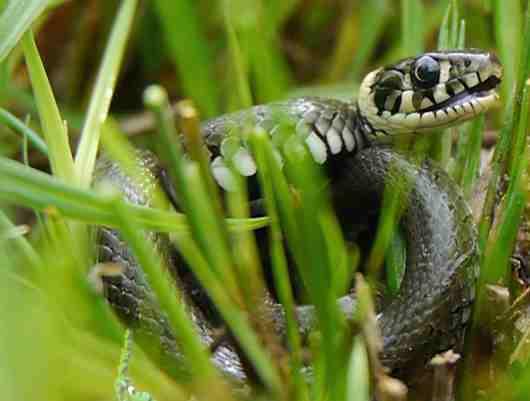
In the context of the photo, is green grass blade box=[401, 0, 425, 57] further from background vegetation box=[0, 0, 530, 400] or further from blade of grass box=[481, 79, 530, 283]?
blade of grass box=[481, 79, 530, 283]

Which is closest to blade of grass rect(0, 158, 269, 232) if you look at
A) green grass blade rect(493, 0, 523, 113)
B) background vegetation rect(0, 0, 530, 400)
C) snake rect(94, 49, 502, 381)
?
background vegetation rect(0, 0, 530, 400)

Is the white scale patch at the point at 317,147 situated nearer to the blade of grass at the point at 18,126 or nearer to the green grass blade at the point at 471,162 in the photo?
the green grass blade at the point at 471,162

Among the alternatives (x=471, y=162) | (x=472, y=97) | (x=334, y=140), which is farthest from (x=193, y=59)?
(x=471, y=162)

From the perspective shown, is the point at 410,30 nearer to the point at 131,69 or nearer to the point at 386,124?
the point at 386,124

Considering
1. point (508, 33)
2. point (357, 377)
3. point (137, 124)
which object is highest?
point (508, 33)

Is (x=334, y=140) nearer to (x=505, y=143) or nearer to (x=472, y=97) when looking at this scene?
(x=472, y=97)
